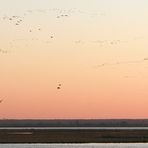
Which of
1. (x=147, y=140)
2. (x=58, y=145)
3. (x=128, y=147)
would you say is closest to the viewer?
(x=128, y=147)

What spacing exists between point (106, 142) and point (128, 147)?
11.8m

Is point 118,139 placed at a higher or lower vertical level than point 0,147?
lower

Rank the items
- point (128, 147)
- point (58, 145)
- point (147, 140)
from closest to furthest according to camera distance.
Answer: point (128, 147) → point (58, 145) → point (147, 140)

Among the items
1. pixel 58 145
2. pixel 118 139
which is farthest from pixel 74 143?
pixel 118 139

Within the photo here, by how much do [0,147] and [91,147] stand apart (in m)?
13.1

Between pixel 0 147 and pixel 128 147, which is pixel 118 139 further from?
pixel 0 147

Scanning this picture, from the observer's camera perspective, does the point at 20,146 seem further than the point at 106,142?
No

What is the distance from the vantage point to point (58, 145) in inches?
3698

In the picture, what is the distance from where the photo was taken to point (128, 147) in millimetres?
87062

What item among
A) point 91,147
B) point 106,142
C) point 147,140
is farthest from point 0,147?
point 147,140

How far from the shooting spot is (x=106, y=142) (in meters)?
98.6

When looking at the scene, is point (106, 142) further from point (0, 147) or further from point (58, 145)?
point (0, 147)

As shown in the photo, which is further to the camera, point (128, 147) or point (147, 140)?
point (147, 140)

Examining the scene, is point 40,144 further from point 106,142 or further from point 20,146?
point 106,142
